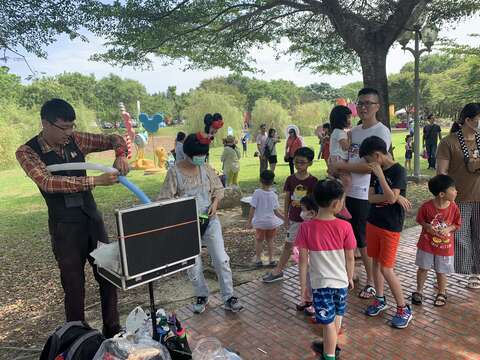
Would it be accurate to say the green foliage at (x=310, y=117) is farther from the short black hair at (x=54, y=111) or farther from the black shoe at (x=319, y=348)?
the short black hair at (x=54, y=111)

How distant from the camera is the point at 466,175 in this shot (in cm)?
350

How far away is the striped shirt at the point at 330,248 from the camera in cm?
251

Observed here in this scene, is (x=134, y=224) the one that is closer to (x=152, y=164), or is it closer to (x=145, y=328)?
(x=145, y=328)

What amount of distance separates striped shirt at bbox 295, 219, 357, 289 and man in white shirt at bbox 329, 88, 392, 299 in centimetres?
88

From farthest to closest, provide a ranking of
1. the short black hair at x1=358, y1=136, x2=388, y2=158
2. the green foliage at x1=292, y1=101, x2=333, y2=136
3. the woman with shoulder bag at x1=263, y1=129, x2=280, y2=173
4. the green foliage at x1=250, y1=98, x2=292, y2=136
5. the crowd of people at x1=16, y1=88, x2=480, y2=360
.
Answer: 1. the green foliage at x1=292, y1=101, x2=333, y2=136
2. the green foliage at x1=250, y1=98, x2=292, y2=136
3. the woman with shoulder bag at x1=263, y1=129, x2=280, y2=173
4. the short black hair at x1=358, y1=136, x2=388, y2=158
5. the crowd of people at x1=16, y1=88, x2=480, y2=360

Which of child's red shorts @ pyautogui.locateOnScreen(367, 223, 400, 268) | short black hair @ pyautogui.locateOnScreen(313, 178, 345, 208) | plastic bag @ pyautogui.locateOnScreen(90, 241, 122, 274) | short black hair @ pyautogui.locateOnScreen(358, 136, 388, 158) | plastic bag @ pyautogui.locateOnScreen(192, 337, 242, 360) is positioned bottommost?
plastic bag @ pyautogui.locateOnScreen(192, 337, 242, 360)

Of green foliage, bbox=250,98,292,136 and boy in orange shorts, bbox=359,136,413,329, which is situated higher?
green foliage, bbox=250,98,292,136

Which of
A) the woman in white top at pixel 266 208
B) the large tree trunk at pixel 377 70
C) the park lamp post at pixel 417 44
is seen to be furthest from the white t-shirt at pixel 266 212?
the park lamp post at pixel 417 44

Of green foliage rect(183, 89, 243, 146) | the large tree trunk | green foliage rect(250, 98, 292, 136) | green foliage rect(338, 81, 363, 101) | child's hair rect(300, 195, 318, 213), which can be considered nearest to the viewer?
child's hair rect(300, 195, 318, 213)

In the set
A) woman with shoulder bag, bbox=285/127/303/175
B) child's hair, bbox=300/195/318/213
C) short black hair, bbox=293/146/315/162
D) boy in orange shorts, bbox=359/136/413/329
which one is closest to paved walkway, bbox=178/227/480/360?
Answer: boy in orange shorts, bbox=359/136/413/329

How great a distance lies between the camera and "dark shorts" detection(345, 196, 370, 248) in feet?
11.8

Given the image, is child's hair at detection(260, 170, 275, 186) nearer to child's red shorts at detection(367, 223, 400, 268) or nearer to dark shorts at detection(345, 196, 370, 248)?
dark shorts at detection(345, 196, 370, 248)

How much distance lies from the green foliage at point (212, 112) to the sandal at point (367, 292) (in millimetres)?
24829

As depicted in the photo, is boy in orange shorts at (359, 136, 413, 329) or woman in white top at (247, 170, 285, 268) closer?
boy in orange shorts at (359, 136, 413, 329)
